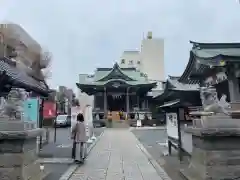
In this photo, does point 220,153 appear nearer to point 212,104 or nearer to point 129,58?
point 212,104

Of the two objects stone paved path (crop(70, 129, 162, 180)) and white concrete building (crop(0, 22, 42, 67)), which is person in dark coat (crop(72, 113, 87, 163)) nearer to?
stone paved path (crop(70, 129, 162, 180))

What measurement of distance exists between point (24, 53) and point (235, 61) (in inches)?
1105

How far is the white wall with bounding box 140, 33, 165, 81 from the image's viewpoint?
65125 mm

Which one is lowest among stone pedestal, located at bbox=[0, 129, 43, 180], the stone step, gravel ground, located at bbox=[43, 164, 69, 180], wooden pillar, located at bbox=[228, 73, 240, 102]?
gravel ground, located at bbox=[43, 164, 69, 180]

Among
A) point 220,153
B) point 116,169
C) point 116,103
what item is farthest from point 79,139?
point 116,103

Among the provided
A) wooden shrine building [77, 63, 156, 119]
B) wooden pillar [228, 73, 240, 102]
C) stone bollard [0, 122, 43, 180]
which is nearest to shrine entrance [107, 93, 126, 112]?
wooden shrine building [77, 63, 156, 119]

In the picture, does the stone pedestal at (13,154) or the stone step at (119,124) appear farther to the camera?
the stone step at (119,124)

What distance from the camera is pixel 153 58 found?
6606 cm

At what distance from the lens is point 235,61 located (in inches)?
478

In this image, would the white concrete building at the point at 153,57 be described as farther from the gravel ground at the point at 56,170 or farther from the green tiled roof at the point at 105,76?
the gravel ground at the point at 56,170

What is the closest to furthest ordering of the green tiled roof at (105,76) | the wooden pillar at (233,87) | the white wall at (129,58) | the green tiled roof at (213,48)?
1. the wooden pillar at (233,87)
2. the green tiled roof at (213,48)
3. the green tiled roof at (105,76)
4. the white wall at (129,58)

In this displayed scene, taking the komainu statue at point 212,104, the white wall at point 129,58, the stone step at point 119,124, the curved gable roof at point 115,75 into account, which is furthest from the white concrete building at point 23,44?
the white wall at point 129,58

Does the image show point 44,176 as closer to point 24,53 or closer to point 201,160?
point 201,160

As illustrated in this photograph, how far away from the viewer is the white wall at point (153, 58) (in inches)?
2564
